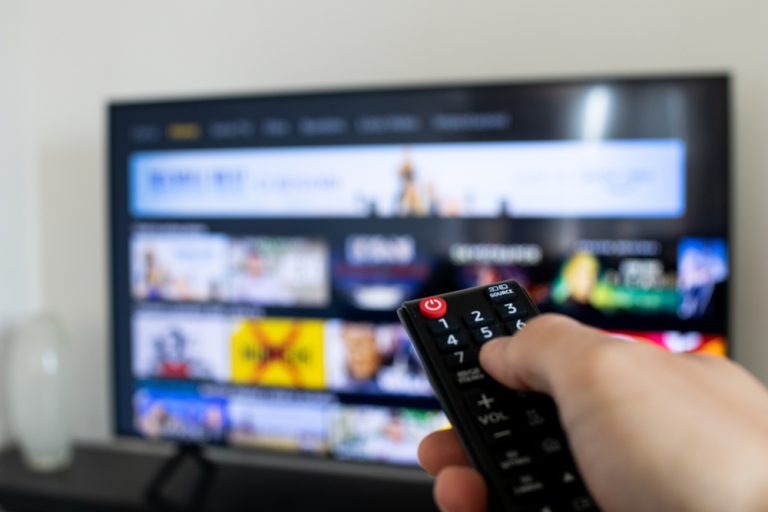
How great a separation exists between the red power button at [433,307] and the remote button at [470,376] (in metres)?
0.06

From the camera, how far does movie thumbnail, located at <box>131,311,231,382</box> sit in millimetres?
1573

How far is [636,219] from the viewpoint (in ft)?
4.43

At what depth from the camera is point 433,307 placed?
665mm

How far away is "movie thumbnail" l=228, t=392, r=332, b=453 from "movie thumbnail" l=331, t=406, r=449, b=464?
31 millimetres

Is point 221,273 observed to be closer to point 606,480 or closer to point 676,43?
point 676,43

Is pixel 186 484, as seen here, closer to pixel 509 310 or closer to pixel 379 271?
pixel 379 271

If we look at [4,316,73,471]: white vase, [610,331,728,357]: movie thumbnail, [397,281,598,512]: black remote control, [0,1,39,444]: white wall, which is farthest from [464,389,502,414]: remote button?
[0,1,39,444]: white wall

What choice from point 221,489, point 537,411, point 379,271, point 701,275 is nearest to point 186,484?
point 221,489

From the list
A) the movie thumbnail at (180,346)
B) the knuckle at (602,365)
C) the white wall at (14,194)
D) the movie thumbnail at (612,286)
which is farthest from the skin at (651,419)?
the white wall at (14,194)

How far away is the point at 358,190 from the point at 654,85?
0.56 meters

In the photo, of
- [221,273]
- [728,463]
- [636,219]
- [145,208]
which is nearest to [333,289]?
[221,273]

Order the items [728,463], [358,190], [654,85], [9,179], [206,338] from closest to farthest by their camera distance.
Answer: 1. [728,463]
2. [654,85]
3. [358,190]
4. [206,338]
5. [9,179]

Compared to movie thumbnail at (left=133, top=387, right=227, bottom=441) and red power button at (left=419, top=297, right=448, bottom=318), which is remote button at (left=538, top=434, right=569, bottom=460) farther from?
movie thumbnail at (left=133, top=387, right=227, bottom=441)

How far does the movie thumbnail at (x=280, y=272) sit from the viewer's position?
4.95ft
